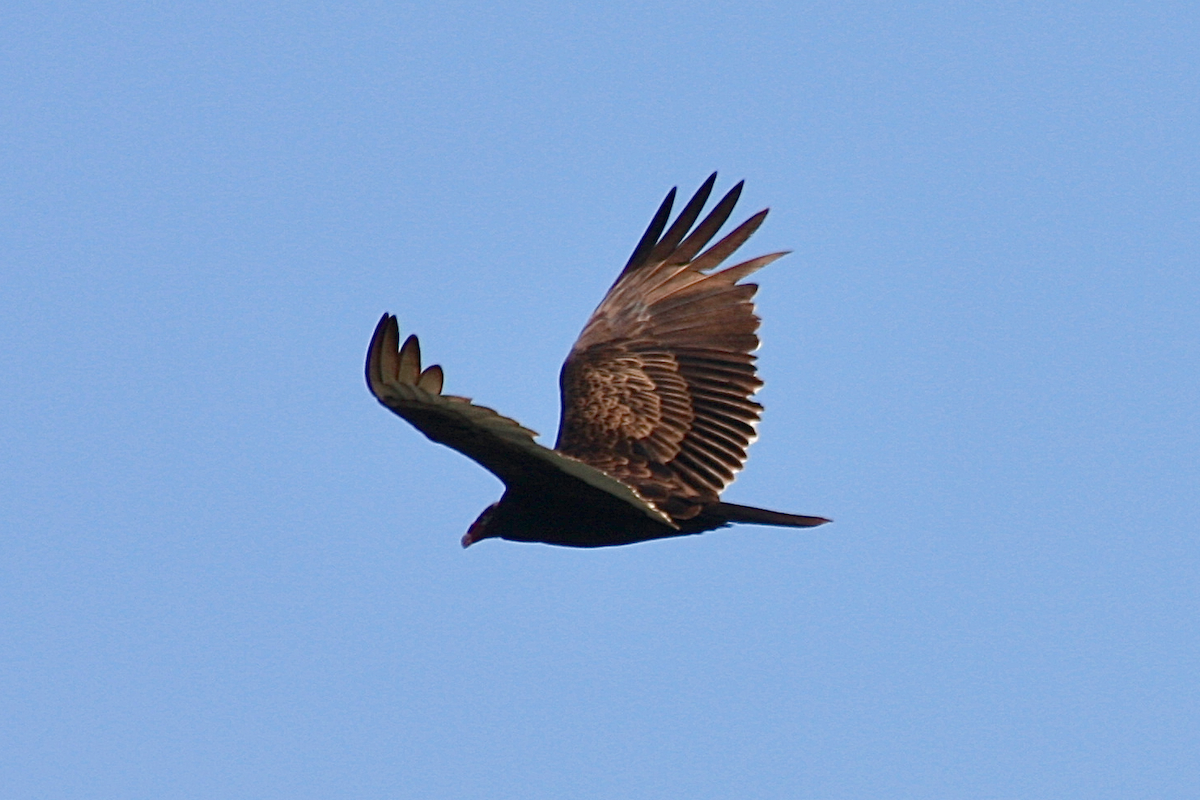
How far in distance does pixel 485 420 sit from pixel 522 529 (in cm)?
185

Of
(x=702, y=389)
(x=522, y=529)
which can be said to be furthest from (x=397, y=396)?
(x=702, y=389)

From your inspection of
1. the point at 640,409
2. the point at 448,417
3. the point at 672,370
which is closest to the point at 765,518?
the point at 640,409

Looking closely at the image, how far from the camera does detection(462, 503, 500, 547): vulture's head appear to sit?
365 inches

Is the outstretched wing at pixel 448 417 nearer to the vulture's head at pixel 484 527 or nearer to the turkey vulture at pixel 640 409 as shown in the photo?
the turkey vulture at pixel 640 409

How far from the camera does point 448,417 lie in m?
7.55

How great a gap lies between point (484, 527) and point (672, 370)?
185cm

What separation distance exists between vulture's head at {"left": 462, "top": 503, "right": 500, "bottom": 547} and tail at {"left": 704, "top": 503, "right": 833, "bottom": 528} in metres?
1.08

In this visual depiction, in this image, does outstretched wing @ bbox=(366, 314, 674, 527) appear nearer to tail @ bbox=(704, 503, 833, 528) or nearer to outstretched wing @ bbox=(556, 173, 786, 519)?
tail @ bbox=(704, 503, 833, 528)

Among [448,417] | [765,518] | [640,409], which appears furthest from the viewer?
[640,409]

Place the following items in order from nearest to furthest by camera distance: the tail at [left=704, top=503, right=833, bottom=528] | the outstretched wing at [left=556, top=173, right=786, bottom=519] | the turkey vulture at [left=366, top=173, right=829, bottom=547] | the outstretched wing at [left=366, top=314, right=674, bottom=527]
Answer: the outstretched wing at [left=366, top=314, right=674, bottom=527] < the turkey vulture at [left=366, top=173, right=829, bottom=547] < the tail at [left=704, top=503, right=833, bottom=528] < the outstretched wing at [left=556, top=173, right=786, bottom=519]

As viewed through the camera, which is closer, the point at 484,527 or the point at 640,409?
the point at 484,527

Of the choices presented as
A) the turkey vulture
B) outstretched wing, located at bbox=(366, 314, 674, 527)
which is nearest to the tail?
the turkey vulture

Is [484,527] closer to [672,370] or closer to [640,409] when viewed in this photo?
[640,409]

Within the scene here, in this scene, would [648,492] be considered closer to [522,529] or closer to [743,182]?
[522,529]
